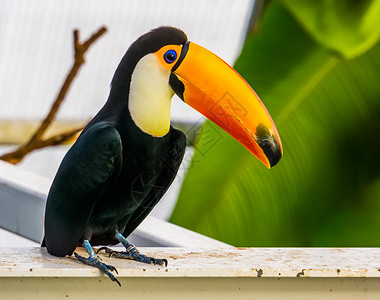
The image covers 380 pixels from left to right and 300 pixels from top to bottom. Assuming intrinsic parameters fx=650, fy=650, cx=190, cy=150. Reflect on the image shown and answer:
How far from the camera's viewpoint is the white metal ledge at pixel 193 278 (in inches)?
27.5

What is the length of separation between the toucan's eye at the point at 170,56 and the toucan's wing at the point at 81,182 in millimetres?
107

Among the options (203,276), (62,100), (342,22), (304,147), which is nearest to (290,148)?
(304,147)

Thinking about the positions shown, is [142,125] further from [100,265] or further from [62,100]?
[62,100]

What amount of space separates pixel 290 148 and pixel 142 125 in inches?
44.7

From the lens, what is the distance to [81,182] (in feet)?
2.59

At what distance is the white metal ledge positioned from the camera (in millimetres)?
699

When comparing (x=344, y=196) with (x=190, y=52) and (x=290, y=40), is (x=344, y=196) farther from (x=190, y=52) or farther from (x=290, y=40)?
(x=190, y=52)

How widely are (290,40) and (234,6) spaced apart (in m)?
0.85

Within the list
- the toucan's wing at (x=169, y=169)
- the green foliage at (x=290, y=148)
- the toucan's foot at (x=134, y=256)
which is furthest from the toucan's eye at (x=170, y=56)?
the green foliage at (x=290, y=148)

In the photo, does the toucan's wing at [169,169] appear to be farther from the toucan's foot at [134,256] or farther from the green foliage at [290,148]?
the green foliage at [290,148]

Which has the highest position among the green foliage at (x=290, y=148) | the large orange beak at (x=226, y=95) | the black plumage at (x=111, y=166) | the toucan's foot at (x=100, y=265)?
the green foliage at (x=290, y=148)

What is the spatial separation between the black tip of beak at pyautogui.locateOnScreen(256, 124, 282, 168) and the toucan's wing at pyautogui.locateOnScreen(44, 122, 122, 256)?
0.55 feet

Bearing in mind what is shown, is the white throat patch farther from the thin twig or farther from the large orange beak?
the thin twig

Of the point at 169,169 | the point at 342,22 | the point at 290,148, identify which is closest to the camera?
the point at 169,169
